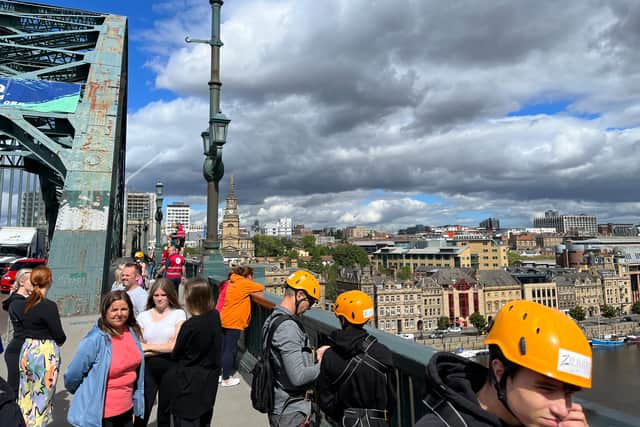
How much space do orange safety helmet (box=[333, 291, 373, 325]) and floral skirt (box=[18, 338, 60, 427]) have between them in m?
2.84

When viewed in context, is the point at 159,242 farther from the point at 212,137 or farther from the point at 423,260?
the point at 423,260

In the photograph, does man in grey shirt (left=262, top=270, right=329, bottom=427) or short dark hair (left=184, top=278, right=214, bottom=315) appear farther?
short dark hair (left=184, top=278, right=214, bottom=315)

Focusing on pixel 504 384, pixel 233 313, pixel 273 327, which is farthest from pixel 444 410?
pixel 233 313

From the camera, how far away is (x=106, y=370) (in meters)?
3.12

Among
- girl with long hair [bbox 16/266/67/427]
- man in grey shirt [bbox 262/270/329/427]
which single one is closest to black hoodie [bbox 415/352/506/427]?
man in grey shirt [bbox 262/270/329/427]

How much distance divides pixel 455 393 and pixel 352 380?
1372mm

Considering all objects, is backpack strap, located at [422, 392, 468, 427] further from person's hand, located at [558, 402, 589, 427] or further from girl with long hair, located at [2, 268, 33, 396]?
girl with long hair, located at [2, 268, 33, 396]

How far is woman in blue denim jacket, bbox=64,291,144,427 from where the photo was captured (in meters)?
3.04

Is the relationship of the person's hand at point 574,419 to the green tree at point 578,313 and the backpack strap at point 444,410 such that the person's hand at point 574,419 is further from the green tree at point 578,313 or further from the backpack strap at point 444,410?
the green tree at point 578,313

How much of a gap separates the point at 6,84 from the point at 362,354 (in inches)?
519

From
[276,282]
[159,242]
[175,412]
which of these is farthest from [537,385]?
[276,282]

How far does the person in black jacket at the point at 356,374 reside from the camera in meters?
2.71

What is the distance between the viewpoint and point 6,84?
452 inches

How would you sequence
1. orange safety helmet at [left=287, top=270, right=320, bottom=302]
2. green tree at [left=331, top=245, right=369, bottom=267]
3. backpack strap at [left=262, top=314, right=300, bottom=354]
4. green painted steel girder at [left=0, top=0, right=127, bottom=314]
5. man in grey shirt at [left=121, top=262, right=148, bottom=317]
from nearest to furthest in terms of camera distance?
backpack strap at [left=262, top=314, right=300, bottom=354], orange safety helmet at [left=287, top=270, right=320, bottom=302], man in grey shirt at [left=121, top=262, right=148, bottom=317], green painted steel girder at [left=0, top=0, right=127, bottom=314], green tree at [left=331, top=245, right=369, bottom=267]
